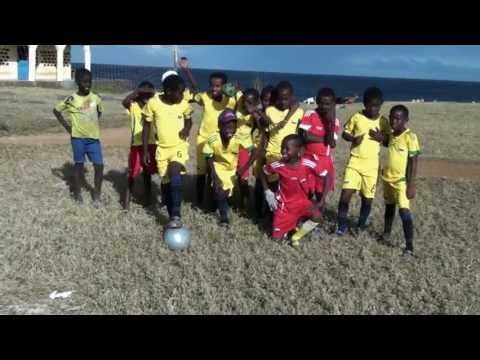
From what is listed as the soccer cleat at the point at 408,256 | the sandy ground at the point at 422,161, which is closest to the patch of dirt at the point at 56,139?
the sandy ground at the point at 422,161

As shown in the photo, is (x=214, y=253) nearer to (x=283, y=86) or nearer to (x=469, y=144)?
(x=283, y=86)

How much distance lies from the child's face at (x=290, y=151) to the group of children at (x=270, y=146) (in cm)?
1

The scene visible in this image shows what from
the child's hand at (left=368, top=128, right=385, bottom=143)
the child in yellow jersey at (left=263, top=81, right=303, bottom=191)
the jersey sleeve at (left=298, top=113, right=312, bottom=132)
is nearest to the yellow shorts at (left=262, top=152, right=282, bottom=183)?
the child in yellow jersey at (left=263, top=81, right=303, bottom=191)

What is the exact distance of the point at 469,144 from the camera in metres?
14.6

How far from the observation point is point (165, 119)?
22.4 ft

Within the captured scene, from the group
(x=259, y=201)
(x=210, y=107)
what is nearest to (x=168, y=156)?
(x=210, y=107)

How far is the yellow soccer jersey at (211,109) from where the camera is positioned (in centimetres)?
742

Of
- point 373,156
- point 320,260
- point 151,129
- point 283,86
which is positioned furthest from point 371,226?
point 151,129

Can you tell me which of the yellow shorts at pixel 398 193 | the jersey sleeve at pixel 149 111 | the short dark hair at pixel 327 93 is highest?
the short dark hair at pixel 327 93

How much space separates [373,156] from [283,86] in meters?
1.30

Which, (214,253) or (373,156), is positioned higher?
(373,156)

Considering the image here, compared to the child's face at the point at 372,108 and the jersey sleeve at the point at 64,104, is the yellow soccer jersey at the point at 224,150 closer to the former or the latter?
the child's face at the point at 372,108

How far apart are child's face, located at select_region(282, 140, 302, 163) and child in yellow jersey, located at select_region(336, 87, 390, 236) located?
60cm

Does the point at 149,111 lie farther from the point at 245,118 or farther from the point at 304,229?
the point at 304,229
